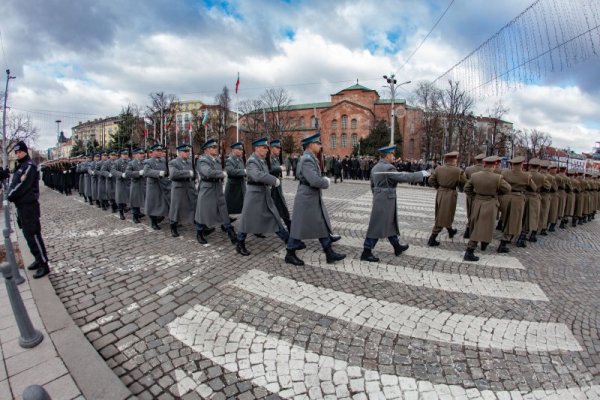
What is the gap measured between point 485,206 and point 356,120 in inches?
2354

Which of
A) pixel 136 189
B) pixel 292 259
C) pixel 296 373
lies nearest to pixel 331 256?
pixel 292 259

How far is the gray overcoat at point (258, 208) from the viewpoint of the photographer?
5527mm

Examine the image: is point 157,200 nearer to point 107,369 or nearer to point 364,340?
point 107,369

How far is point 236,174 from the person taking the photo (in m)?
7.22

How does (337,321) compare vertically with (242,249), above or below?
below

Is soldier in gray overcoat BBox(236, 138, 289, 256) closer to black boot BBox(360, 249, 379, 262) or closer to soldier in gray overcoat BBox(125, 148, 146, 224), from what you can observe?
black boot BBox(360, 249, 379, 262)

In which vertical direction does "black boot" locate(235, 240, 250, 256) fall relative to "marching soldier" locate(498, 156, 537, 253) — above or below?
below

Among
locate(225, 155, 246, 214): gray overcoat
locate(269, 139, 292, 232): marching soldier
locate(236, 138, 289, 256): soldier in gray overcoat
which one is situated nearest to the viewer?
locate(236, 138, 289, 256): soldier in gray overcoat

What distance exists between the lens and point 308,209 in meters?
5.08

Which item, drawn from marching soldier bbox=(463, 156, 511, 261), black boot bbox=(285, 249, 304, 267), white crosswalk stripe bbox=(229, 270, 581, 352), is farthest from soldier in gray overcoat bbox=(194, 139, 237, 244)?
marching soldier bbox=(463, 156, 511, 261)

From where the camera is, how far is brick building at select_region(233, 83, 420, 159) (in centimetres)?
6181

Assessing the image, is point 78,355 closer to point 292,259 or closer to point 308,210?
point 292,259

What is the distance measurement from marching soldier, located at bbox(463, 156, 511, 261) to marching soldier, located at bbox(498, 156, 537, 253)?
3.59ft

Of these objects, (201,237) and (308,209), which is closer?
(308,209)
